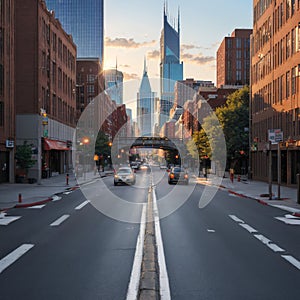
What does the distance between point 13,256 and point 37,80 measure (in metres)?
38.8

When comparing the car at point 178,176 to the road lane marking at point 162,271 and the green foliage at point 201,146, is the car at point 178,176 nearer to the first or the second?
the green foliage at point 201,146

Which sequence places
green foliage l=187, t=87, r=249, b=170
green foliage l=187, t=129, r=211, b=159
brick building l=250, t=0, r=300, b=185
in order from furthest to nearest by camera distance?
green foliage l=187, t=129, r=211, b=159, green foliage l=187, t=87, r=249, b=170, brick building l=250, t=0, r=300, b=185

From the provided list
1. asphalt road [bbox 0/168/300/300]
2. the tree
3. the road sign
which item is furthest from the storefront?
asphalt road [bbox 0/168/300/300]

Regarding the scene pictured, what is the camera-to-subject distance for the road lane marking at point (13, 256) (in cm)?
909

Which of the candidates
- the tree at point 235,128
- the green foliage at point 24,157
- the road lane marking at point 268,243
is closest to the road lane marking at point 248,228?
the road lane marking at point 268,243

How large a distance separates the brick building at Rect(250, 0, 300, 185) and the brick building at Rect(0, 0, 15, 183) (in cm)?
2222

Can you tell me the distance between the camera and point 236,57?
441 ft

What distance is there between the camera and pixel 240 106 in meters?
61.4

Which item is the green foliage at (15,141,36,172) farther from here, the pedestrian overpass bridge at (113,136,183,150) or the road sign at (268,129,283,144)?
the pedestrian overpass bridge at (113,136,183,150)

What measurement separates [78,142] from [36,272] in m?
63.4

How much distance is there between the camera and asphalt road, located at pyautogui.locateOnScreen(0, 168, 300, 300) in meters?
7.30

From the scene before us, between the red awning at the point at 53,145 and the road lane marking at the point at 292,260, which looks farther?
the red awning at the point at 53,145

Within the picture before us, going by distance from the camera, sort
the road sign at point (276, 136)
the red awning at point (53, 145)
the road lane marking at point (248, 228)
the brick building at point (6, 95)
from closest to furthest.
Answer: the road lane marking at point (248, 228) < the road sign at point (276, 136) < the brick building at point (6, 95) < the red awning at point (53, 145)

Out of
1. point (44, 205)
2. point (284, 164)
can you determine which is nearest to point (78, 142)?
point (284, 164)
